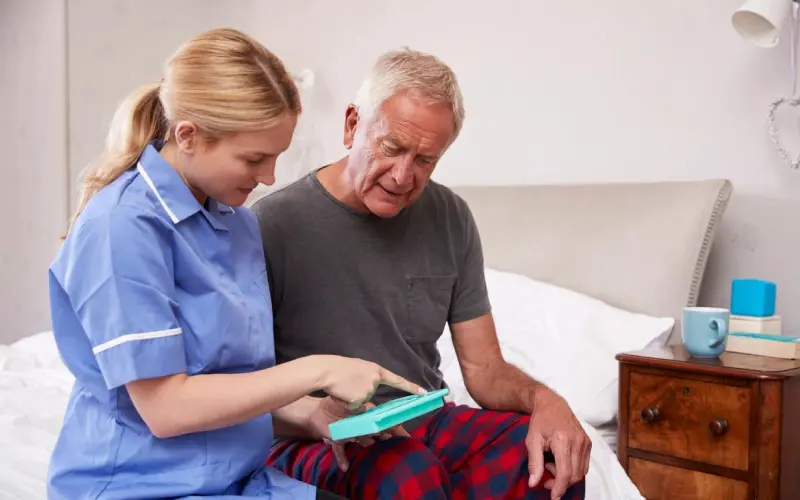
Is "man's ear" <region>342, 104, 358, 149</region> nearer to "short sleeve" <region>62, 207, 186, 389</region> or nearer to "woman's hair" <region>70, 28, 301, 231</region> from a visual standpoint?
"woman's hair" <region>70, 28, 301, 231</region>

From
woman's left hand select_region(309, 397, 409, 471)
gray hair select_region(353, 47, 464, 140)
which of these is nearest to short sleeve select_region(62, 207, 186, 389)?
woman's left hand select_region(309, 397, 409, 471)

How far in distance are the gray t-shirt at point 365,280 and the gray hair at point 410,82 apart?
0.20 meters

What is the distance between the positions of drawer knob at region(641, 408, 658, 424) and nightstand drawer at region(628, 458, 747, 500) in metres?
0.09

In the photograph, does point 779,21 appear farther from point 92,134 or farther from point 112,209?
point 92,134

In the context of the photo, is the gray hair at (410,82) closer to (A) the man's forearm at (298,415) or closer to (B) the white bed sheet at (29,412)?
(A) the man's forearm at (298,415)

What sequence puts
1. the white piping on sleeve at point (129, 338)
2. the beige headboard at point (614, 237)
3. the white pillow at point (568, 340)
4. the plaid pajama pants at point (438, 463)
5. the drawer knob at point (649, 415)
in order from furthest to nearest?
1. the beige headboard at point (614, 237)
2. the white pillow at point (568, 340)
3. the drawer knob at point (649, 415)
4. the plaid pajama pants at point (438, 463)
5. the white piping on sleeve at point (129, 338)

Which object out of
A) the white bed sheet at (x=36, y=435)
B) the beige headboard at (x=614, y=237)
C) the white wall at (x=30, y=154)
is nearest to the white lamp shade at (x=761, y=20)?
the beige headboard at (x=614, y=237)

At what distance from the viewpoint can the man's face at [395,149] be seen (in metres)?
1.28

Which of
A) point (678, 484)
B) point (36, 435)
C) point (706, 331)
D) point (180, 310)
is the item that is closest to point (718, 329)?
point (706, 331)

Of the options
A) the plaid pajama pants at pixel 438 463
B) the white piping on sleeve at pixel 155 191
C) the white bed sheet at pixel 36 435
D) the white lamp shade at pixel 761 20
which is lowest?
the white bed sheet at pixel 36 435

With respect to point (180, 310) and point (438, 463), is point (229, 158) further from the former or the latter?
point (438, 463)

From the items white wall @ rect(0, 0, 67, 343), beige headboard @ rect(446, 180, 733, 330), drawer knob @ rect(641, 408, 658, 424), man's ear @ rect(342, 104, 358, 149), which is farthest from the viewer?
white wall @ rect(0, 0, 67, 343)

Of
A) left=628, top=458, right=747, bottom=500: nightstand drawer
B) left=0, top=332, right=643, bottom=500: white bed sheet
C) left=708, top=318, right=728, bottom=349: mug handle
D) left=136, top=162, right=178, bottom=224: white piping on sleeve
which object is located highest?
left=136, top=162, right=178, bottom=224: white piping on sleeve

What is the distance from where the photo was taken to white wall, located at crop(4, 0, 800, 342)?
6.89 ft
